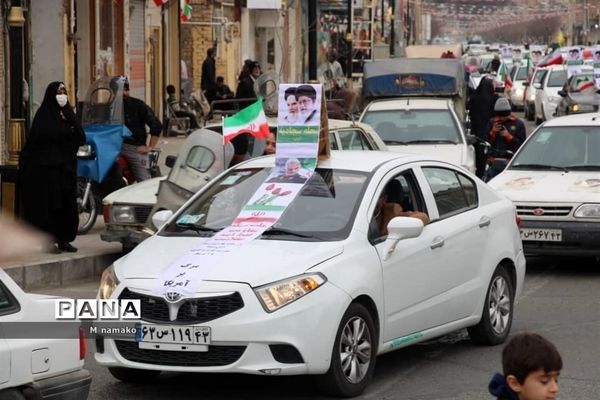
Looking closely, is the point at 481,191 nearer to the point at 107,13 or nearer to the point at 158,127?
the point at 158,127

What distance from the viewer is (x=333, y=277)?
8.01 m

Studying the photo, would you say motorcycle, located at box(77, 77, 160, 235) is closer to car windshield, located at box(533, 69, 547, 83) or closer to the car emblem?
the car emblem

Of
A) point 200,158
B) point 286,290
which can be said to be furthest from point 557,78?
point 286,290

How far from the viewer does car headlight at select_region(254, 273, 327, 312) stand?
25.5 feet

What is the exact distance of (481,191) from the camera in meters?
10.2

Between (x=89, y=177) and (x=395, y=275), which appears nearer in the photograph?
(x=395, y=275)

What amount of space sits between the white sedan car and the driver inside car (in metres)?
0.03

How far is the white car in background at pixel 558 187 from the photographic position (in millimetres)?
13266

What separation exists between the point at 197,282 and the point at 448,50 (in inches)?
1608

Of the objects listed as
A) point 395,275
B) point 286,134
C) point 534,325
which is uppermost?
point 286,134

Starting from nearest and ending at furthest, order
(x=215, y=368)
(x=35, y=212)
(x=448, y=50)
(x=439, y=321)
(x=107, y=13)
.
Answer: (x=215, y=368), (x=439, y=321), (x=35, y=212), (x=107, y=13), (x=448, y=50)

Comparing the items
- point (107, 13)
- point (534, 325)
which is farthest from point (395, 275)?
point (107, 13)

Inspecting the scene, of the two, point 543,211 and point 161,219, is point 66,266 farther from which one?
point 543,211

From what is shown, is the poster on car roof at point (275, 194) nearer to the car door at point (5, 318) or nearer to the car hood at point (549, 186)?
the car door at point (5, 318)
